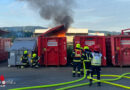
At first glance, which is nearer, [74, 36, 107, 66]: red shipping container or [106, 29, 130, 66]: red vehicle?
[106, 29, 130, 66]: red vehicle

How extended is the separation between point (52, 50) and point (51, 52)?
0.52ft

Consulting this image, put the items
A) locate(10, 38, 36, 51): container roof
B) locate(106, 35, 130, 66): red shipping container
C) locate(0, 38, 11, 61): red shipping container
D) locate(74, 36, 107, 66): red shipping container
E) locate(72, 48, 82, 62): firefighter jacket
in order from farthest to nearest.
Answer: locate(0, 38, 11, 61): red shipping container
locate(10, 38, 36, 51): container roof
locate(74, 36, 107, 66): red shipping container
locate(106, 35, 130, 66): red shipping container
locate(72, 48, 82, 62): firefighter jacket

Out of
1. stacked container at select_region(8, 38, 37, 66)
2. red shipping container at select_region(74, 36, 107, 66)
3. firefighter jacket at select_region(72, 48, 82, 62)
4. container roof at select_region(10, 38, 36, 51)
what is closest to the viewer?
firefighter jacket at select_region(72, 48, 82, 62)

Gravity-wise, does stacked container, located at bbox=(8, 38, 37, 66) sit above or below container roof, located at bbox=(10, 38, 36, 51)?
below

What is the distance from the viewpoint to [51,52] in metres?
10.9

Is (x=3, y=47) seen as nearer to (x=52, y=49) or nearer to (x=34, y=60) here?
(x=34, y=60)

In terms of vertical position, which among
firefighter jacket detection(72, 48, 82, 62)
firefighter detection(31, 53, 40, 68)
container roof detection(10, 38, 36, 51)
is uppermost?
container roof detection(10, 38, 36, 51)

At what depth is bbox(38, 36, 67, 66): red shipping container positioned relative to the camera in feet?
35.6

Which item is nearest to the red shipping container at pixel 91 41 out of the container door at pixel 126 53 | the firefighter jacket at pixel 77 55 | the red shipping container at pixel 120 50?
the red shipping container at pixel 120 50

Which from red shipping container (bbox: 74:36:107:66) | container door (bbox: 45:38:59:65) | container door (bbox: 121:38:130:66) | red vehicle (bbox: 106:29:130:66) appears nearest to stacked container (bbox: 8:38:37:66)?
container door (bbox: 45:38:59:65)

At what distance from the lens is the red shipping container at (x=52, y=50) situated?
1086 centimetres

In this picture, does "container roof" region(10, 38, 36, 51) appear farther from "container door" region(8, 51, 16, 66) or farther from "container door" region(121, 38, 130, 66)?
"container door" region(121, 38, 130, 66)

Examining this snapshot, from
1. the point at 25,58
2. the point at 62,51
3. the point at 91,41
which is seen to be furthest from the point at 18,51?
the point at 91,41

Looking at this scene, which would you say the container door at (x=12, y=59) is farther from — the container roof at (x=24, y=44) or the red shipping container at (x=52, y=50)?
the red shipping container at (x=52, y=50)
